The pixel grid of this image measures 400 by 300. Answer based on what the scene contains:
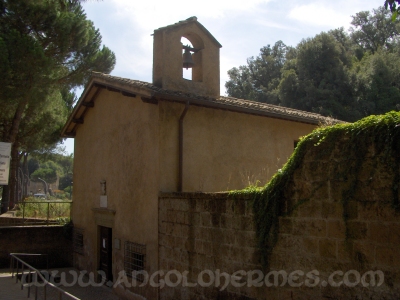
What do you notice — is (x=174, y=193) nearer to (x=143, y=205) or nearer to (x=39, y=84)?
(x=143, y=205)

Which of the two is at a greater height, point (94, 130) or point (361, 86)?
point (361, 86)

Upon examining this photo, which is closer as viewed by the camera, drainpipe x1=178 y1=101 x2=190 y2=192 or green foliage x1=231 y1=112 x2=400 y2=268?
green foliage x1=231 y1=112 x2=400 y2=268

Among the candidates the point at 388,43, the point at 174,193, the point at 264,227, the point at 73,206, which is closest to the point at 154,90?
the point at 174,193

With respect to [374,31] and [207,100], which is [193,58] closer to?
[207,100]

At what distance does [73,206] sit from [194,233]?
8210mm

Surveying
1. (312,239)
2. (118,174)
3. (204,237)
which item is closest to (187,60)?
(118,174)

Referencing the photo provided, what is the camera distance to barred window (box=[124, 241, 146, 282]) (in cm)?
1000

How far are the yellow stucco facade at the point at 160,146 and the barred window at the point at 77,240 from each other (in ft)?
1.97

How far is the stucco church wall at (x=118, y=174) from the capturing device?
981 cm

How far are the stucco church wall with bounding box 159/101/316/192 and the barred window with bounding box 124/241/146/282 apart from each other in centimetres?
183

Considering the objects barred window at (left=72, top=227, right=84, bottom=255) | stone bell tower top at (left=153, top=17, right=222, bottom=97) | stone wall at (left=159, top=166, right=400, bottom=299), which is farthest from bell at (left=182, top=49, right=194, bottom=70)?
barred window at (left=72, top=227, right=84, bottom=255)

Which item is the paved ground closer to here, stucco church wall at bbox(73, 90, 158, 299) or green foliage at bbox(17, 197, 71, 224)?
stucco church wall at bbox(73, 90, 158, 299)

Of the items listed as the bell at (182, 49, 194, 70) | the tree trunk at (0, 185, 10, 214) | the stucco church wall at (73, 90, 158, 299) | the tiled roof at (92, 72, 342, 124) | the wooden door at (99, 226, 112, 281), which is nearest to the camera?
the tiled roof at (92, 72, 342, 124)

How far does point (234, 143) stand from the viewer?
10.8 metres
